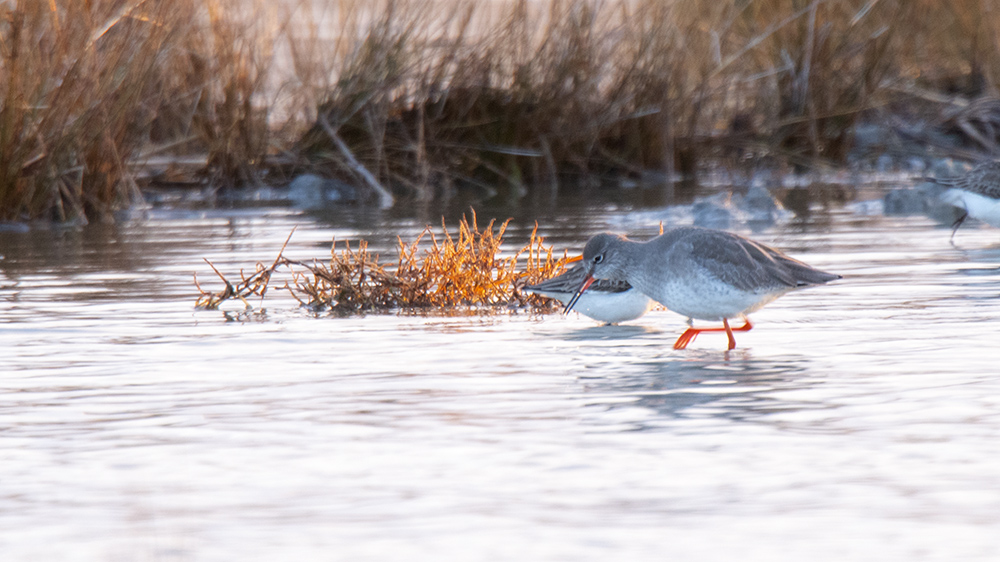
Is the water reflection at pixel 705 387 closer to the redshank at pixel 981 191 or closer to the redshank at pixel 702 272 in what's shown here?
the redshank at pixel 702 272

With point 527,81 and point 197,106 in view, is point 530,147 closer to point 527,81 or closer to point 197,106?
point 527,81

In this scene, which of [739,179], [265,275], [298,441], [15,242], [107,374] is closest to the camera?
[298,441]

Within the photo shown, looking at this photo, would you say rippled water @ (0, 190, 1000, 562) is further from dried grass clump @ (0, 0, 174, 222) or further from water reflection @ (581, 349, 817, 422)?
dried grass clump @ (0, 0, 174, 222)

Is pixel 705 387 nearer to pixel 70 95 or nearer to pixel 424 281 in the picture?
pixel 424 281

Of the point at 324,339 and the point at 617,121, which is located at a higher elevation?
the point at 617,121

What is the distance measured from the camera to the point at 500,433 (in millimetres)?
5070

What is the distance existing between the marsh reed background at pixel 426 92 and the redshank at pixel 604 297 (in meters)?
6.42

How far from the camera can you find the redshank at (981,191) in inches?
451

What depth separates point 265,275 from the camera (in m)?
8.58

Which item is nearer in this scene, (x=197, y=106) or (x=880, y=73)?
(x=197, y=106)

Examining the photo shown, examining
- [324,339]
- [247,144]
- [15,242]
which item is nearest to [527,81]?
[247,144]

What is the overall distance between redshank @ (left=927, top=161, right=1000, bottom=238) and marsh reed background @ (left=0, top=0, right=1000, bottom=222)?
5790 millimetres

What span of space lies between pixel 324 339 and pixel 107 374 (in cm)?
128

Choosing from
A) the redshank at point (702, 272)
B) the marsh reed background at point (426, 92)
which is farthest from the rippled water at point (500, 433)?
the marsh reed background at point (426, 92)
